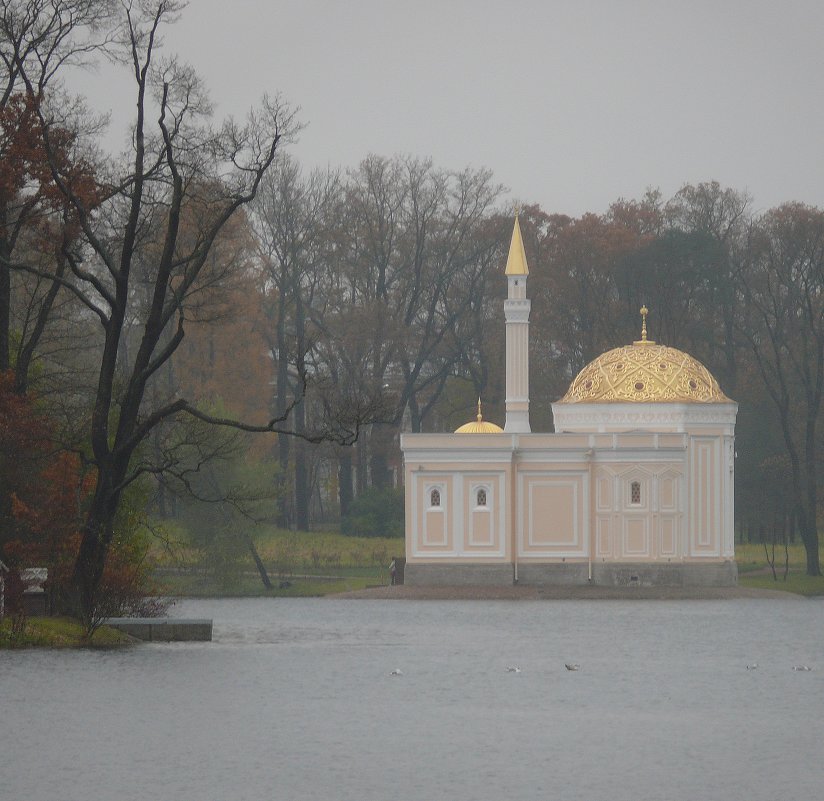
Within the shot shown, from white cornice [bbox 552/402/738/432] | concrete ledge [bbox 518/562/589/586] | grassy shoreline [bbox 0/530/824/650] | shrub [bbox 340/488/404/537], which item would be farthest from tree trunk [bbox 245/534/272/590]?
shrub [bbox 340/488/404/537]

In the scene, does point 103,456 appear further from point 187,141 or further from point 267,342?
point 267,342

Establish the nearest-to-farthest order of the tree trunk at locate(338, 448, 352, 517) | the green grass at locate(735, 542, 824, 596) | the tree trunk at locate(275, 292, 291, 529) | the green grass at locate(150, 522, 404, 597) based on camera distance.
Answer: the green grass at locate(150, 522, 404, 597), the green grass at locate(735, 542, 824, 596), the tree trunk at locate(275, 292, 291, 529), the tree trunk at locate(338, 448, 352, 517)

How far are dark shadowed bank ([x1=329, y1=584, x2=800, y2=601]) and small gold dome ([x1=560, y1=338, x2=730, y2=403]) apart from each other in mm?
5954

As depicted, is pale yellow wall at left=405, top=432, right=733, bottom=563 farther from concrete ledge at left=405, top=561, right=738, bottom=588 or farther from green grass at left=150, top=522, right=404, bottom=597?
green grass at left=150, top=522, right=404, bottom=597

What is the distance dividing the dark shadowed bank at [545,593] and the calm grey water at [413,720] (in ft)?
60.3

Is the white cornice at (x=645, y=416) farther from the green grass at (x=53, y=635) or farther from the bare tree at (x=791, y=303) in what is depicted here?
the green grass at (x=53, y=635)

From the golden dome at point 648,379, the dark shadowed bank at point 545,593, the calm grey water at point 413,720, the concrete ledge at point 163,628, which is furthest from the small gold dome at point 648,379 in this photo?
the concrete ledge at point 163,628

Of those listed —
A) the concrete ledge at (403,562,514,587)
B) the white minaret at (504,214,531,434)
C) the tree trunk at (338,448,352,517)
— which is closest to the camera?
the concrete ledge at (403,562,514,587)

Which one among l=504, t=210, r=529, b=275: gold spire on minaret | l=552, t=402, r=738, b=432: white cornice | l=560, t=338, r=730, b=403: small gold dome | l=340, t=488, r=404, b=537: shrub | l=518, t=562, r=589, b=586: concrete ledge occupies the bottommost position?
l=518, t=562, r=589, b=586: concrete ledge

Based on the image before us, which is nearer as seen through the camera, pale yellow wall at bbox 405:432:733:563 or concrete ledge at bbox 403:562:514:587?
concrete ledge at bbox 403:562:514:587

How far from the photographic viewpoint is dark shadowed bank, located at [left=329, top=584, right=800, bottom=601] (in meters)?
63.7

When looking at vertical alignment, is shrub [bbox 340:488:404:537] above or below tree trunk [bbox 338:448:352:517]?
below

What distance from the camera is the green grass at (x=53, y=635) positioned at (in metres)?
35.0

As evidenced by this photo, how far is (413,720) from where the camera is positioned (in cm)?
2850
